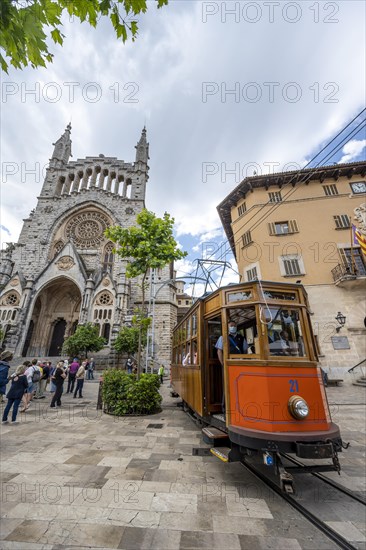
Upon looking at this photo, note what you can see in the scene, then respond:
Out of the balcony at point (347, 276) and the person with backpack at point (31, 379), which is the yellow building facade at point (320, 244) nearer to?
the balcony at point (347, 276)

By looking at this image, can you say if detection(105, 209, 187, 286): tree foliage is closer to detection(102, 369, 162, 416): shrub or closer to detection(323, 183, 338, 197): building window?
detection(102, 369, 162, 416): shrub

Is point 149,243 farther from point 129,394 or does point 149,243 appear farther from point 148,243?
point 129,394

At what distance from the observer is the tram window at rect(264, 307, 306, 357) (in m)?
3.45

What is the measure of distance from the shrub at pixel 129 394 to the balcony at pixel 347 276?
40.7 feet

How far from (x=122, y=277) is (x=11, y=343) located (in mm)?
10210

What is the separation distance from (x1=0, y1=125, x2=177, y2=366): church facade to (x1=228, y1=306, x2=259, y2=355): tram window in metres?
11.9

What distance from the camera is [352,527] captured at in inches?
92.3

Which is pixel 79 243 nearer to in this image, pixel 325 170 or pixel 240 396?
pixel 325 170

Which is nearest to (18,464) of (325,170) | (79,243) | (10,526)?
(10,526)

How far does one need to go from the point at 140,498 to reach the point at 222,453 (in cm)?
119

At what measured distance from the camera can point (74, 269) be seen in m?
22.1

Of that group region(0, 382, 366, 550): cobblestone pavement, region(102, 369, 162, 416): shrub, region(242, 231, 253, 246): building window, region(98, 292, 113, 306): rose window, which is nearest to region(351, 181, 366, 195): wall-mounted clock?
region(242, 231, 253, 246): building window

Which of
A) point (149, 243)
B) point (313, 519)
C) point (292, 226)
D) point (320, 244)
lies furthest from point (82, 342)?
point (320, 244)

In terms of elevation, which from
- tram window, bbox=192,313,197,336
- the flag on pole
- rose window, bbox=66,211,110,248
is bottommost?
tram window, bbox=192,313,197,336
